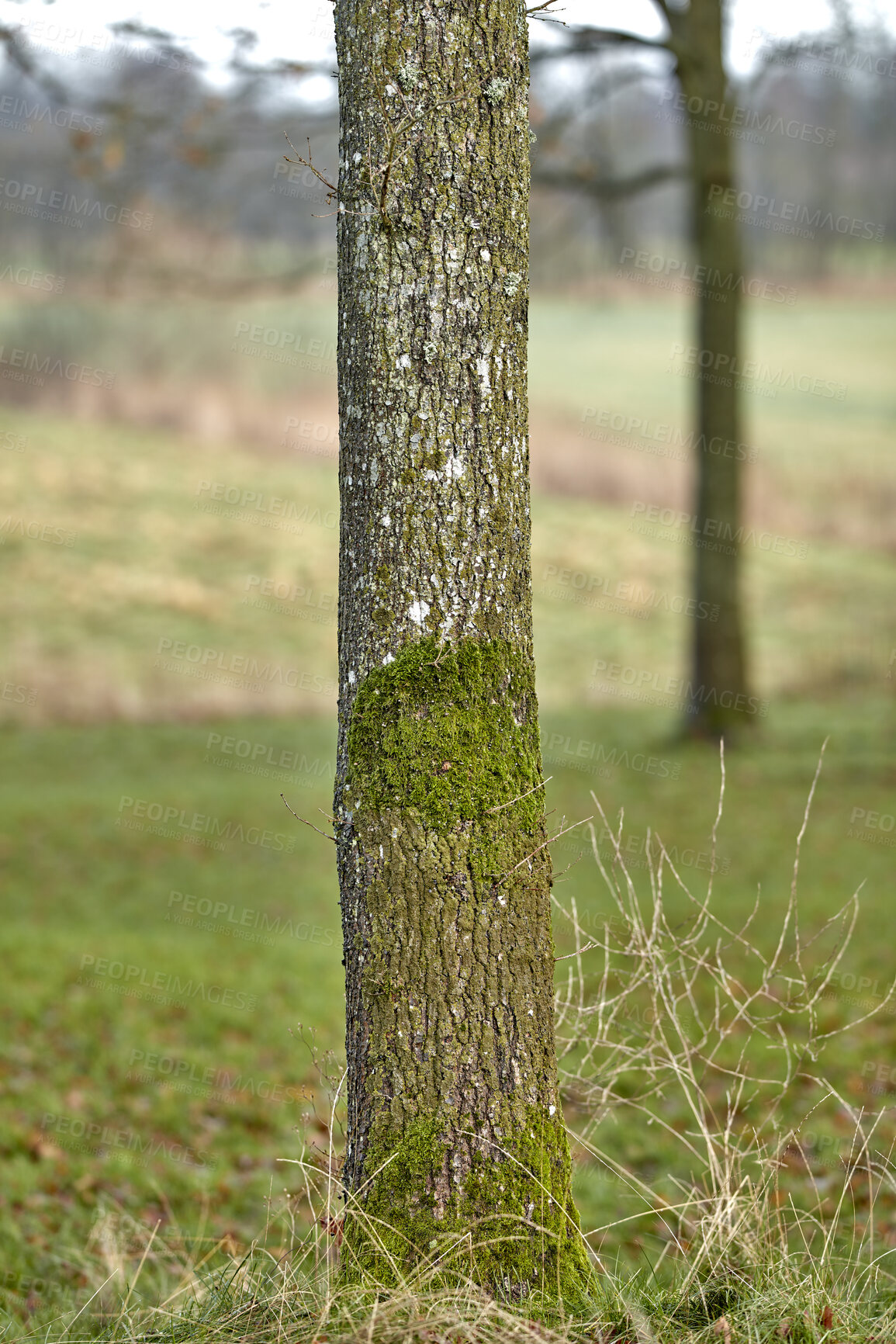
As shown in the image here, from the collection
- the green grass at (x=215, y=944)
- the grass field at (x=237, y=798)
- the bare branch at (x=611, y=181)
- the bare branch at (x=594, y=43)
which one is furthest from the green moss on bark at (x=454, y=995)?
the bare branch at (x=611, y=181)

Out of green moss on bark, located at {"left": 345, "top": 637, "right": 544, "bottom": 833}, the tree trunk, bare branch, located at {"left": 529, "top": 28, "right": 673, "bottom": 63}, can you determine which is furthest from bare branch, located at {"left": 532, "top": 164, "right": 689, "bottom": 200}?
green moss on bark, located at {"left": 345, "top": 637, "right": 544, "bottom": 833}

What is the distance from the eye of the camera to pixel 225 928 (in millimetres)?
7820

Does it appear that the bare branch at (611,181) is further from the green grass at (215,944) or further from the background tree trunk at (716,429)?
the green grass at (215,944)

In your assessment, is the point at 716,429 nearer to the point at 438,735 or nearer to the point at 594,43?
the point at 594,43

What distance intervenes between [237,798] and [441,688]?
336 inches

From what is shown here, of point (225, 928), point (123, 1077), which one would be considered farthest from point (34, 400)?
point (123, 1077)

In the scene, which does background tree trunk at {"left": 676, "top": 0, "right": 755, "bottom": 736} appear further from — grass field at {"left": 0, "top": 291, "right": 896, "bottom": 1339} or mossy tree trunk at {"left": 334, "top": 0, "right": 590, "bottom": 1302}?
mossy tree trunk at {"left": 334, "top": 0, "right": 590, "bottom": 1302}

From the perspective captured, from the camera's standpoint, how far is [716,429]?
11.2 meters

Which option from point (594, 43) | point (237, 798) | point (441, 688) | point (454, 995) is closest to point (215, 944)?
point (237, 798)

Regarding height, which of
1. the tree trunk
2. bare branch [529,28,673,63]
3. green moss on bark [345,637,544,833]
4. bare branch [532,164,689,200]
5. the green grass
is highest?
bare branch [529,28,673,63]

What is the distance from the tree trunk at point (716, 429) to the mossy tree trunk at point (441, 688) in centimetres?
908

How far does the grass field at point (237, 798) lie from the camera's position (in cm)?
446

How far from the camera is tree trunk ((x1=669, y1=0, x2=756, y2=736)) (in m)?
10.8

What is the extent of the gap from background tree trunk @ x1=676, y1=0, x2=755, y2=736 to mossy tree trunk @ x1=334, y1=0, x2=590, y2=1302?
9084 mm
